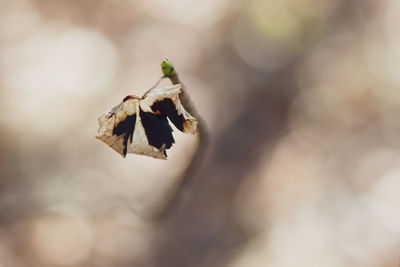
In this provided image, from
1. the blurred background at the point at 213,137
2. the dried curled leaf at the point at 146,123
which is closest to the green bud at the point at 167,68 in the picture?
the dried curled leaf at the point at 146,123

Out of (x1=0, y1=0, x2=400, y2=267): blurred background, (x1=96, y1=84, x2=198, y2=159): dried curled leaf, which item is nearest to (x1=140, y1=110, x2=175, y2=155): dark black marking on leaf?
(x1=96, y1=84, x2=198, y2=159): dried curled leaf

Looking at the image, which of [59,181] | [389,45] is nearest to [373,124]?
[389,45]

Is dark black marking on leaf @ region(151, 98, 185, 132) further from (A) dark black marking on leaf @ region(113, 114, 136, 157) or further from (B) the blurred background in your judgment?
(B) the blurred background

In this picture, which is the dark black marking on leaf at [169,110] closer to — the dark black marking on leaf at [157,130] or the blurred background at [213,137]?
the dark black marking on leaf at [157,130]

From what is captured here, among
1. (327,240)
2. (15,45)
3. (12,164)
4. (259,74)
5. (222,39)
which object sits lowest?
(327,240)

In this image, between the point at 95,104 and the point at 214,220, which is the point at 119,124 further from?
the point at 95,104

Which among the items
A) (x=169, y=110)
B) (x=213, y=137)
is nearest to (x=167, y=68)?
(x=169, y=110)

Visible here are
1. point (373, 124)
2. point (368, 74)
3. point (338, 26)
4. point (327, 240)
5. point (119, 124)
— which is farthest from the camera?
point (338, 26)
